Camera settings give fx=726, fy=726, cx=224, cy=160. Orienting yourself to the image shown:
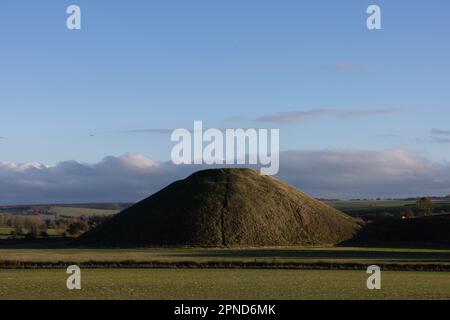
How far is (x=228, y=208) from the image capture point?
123375 mm

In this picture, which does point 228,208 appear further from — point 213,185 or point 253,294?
point 253,294

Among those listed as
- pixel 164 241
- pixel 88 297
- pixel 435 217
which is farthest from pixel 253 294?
pixel 435 217

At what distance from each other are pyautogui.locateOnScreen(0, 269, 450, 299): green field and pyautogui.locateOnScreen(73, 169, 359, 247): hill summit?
6179cm

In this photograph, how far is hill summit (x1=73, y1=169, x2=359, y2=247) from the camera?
114188 millimetres

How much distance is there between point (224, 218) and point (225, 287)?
79292 millimetres

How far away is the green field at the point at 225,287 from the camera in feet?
114

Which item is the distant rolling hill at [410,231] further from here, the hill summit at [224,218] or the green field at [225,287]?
the green field at [225,287]

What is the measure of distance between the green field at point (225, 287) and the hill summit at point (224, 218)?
203 ft

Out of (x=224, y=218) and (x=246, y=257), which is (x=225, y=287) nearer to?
(x=246, y=257)

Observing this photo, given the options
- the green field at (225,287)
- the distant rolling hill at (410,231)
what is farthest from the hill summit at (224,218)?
the green field at (225,287)

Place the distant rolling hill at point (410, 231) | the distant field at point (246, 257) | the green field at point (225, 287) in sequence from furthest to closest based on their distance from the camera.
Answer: the distant rolling hill at point (410, 231) < the distant field at point (246, 257) < the green field at point (225, 287)

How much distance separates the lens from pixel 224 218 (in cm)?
11944
